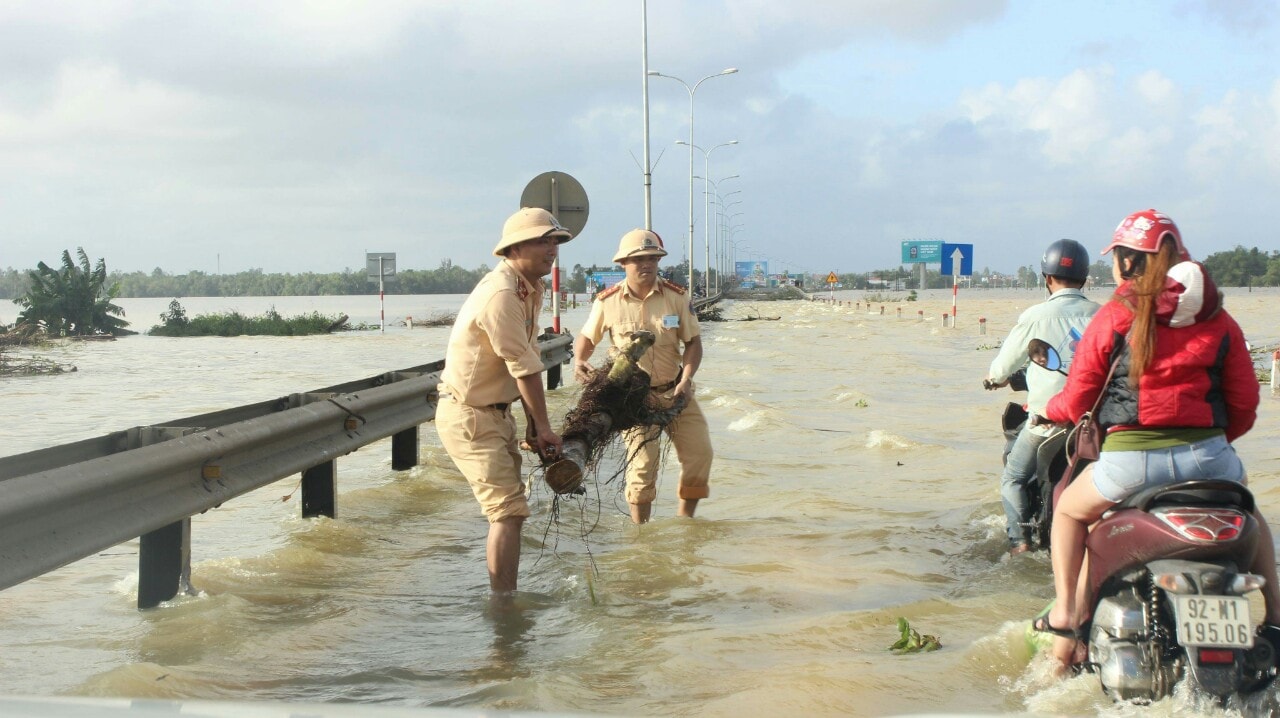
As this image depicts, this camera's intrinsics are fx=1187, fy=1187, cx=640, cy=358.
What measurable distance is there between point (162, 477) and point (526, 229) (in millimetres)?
1976

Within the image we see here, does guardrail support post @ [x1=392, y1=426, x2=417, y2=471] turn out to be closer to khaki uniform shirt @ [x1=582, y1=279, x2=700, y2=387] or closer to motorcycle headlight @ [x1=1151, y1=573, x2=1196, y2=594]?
khaki uniform shirt @ [x1=582, y1=279, x2=700, y2=387]

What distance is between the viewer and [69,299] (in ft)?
119

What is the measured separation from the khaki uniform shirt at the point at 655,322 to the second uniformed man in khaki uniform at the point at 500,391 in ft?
6.59

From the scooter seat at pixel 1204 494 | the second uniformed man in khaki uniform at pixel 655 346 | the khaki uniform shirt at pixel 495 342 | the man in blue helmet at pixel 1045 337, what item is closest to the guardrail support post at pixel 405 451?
the second uniformed man in khaki uniform at pixel 655 346

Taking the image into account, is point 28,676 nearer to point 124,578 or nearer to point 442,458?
point 124,578

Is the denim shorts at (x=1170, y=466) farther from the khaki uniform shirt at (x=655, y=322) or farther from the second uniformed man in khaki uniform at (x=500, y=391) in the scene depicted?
the khaki uniform shirt at (x=655, y=322)

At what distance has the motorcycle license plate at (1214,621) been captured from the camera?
3400 mm

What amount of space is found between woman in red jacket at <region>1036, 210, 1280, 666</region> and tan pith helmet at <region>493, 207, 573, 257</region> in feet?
8.71

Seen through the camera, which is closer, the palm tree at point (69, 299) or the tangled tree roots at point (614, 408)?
the tangled tree roots at point (614, 408)

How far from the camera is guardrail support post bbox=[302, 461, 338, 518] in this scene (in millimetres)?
7570

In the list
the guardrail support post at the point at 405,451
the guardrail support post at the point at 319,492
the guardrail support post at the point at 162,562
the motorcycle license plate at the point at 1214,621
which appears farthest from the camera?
the guardrail support post at the point at 405,451

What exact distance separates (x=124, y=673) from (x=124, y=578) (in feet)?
7.07

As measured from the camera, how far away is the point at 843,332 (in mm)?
39031

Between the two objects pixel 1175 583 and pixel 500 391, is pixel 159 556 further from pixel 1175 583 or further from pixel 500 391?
pixel 1175 583
